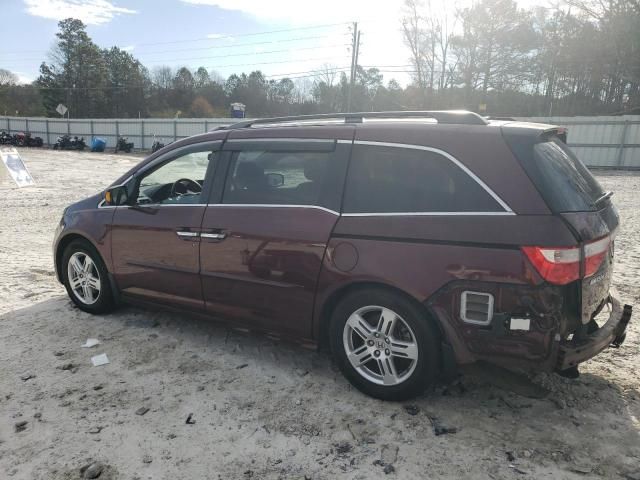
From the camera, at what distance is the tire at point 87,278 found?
177 inches

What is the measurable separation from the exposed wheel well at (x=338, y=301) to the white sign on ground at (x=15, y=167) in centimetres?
1465

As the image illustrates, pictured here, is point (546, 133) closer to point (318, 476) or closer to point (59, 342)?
point (318, 476)

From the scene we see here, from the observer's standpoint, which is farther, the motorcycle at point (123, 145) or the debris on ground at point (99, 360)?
the motorcycle at point (123, 145)

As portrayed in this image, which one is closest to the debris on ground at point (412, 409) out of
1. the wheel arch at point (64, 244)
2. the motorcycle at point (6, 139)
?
the wheel arch at point (64, 244)

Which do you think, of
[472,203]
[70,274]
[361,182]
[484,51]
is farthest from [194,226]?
[484,51]

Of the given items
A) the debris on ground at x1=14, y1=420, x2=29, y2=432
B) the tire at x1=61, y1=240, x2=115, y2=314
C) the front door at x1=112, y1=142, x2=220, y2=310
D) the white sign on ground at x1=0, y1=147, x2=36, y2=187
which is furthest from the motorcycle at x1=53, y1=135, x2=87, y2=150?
the debris on ground at x1=14, y1=420, x2=29, y2=432

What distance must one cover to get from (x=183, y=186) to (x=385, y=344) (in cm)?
248

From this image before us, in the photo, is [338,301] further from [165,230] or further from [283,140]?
[165,230]

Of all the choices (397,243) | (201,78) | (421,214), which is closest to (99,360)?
(397,243)

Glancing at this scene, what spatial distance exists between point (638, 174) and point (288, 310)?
22943 mm

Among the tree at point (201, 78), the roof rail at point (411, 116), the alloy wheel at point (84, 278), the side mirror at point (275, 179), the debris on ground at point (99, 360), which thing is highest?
the tree at point (201, 78)

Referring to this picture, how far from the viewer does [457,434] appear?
9.23 ft

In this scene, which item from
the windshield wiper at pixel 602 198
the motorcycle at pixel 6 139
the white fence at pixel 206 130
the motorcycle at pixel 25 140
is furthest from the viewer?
the motorcycle at pixel 6 139

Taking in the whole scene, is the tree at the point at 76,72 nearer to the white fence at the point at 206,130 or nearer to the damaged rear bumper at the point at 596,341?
the white fence at the point at 206,130
